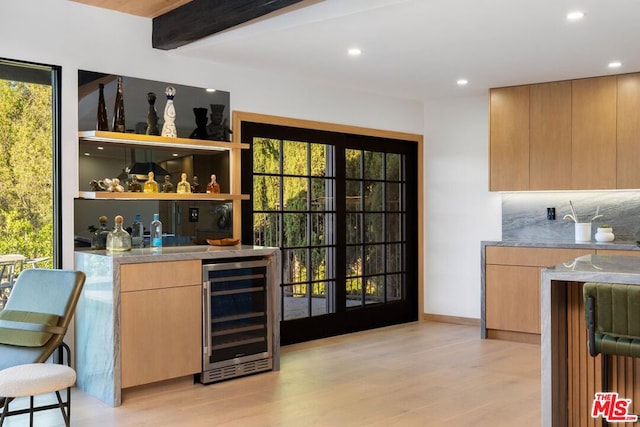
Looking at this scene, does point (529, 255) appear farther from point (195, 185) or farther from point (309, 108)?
point (195, 185)

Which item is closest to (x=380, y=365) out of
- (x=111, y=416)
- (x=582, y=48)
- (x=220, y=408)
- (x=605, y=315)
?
(x=220, y=408)

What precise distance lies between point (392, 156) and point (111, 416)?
13.9 ft

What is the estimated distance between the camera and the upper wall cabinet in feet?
18.8

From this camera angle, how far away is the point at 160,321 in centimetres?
433

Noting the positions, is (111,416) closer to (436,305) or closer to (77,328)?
(77,328)

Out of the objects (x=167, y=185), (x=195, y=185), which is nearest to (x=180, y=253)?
(x=167, y=185)

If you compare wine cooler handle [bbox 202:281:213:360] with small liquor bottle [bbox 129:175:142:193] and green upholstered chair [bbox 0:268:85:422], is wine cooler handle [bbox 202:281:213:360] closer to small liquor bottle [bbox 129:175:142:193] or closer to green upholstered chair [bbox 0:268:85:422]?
small liquor bottle [bbox 129:175:142:193]

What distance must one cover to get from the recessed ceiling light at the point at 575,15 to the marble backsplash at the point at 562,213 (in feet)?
8.17

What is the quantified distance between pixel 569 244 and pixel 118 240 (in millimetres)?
3837

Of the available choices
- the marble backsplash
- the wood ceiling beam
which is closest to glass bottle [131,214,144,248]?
the wood ceiling beam

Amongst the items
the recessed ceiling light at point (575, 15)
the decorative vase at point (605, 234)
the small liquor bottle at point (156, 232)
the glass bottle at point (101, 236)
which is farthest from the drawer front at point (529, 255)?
the glass bottle at point (101, 236)

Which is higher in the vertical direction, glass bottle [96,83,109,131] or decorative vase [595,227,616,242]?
glass bottle [96,83,109,131]

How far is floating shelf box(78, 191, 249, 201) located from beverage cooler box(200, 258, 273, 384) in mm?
640

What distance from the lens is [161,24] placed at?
15.6 ft
